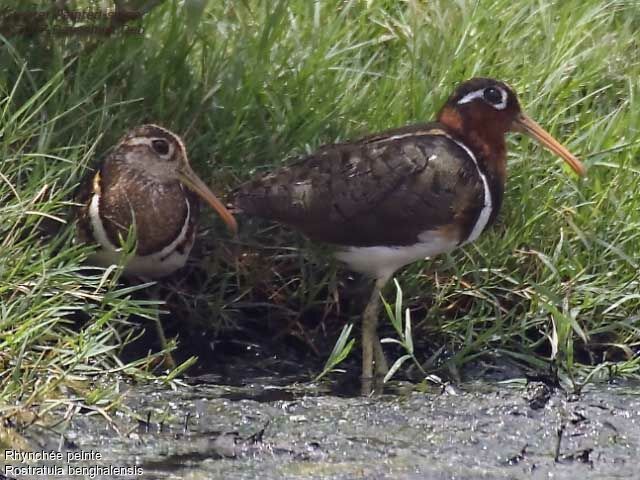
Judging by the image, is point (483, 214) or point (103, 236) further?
point (483, 214)

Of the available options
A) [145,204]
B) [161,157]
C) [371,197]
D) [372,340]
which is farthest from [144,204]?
[372,340]

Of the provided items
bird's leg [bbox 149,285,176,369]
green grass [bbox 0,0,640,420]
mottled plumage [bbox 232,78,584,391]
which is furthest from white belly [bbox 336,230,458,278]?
bird's leg [bbox 149,285,176,369]

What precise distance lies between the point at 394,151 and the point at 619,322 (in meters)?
0.98

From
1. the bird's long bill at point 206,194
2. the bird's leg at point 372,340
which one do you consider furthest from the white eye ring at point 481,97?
the bird's long bill at point 206,194

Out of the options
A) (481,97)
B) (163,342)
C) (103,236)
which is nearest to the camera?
(163,342)

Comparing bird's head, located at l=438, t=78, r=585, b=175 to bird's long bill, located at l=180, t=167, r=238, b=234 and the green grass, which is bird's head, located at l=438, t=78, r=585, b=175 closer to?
the green grass

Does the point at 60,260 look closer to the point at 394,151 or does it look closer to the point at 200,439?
the point at 200,439

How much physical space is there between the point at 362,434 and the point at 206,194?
1.06 meters

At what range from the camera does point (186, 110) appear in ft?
18.2

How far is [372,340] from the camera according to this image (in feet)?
17.5

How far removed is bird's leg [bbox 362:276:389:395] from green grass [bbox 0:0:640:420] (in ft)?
0.50

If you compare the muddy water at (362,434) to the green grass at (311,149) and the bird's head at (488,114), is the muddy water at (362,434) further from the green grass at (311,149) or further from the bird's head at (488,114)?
the bird's head at (488,114)

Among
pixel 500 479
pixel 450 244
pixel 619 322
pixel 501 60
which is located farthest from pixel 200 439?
pixel 501 60

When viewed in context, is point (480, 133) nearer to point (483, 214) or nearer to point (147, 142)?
point (483, 214)
